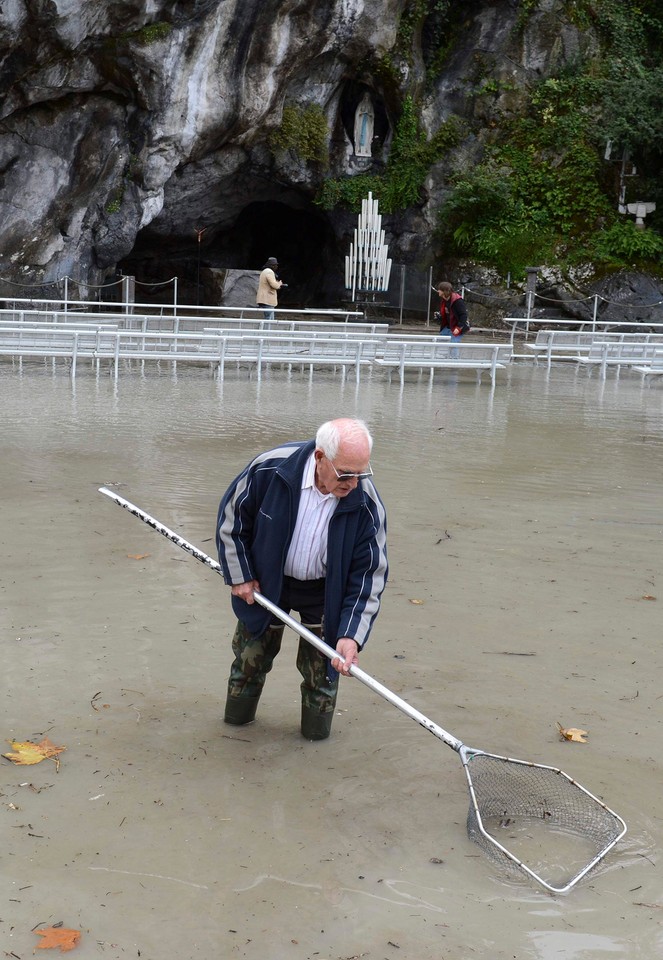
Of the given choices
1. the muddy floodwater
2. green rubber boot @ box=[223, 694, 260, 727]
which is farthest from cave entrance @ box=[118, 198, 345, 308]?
green rubber boot @ box=[223, 694, 260, 727]

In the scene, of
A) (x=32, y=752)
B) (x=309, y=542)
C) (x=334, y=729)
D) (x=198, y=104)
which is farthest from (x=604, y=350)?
(x=32, y=752)

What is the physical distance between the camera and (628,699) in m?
4.39

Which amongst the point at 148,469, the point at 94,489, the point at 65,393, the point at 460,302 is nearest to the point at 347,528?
the point at 94,489

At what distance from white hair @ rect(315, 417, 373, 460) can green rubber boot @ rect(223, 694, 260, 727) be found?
3.70ft

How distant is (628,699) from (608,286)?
72.2ft

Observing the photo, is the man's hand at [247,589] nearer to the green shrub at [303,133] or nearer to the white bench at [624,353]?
the white bench at [624,353]

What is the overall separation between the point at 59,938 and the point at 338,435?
1575 millimetres

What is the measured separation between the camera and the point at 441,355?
616 inches

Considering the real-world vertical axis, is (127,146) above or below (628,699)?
above

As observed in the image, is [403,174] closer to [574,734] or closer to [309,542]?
[574,734]

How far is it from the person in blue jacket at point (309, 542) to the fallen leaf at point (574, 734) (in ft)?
3.31

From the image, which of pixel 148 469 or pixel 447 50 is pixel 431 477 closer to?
pixel 148 469

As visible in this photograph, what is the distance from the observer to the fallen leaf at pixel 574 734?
13.2 ft

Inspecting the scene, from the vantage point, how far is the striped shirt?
351cm
